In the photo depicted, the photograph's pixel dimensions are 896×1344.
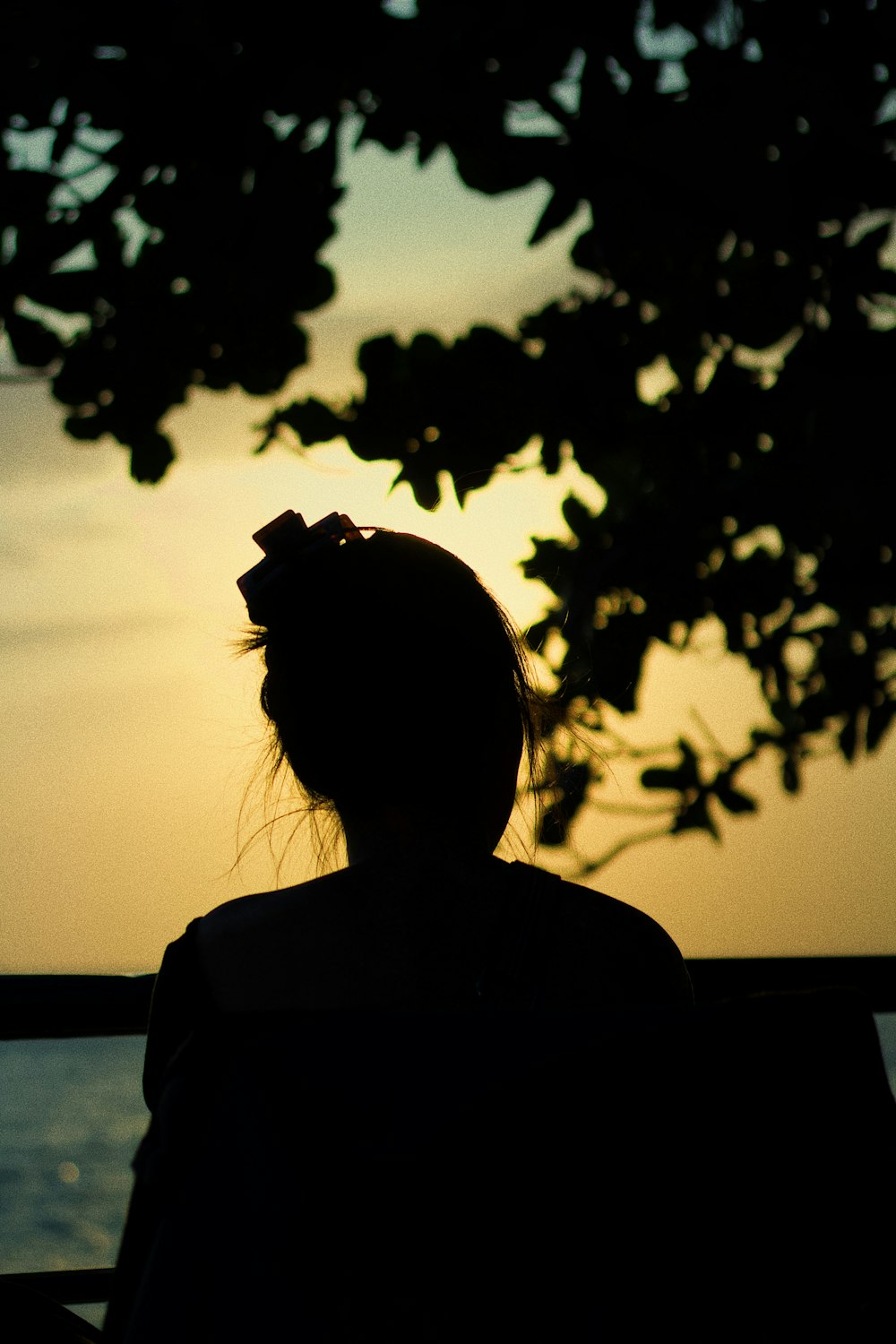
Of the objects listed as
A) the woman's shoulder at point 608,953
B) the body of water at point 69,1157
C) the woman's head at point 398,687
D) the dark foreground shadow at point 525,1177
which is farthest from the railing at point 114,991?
the body of water at point 69,1157

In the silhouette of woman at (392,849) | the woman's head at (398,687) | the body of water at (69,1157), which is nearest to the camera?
the silhouette of woman at (392,849)

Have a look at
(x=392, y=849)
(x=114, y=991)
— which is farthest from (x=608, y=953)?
(x=114, y=991)

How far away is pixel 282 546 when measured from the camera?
4.96 feet

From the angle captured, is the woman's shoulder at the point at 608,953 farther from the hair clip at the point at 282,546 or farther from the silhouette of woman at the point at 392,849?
the hair clip at the point at 282,546

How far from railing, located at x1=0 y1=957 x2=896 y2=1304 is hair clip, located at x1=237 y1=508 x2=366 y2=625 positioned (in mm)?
660

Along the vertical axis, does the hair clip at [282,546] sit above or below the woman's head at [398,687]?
above

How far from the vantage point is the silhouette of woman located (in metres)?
1.24

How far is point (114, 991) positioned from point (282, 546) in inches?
29.2

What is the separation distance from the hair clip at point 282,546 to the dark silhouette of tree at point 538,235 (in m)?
0.62

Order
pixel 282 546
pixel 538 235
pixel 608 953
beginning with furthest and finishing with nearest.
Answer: pixel 538 235, pixel 282 546, pixel 608 953

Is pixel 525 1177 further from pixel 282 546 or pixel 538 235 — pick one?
pixel 538 235

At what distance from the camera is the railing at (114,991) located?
5.83 feet

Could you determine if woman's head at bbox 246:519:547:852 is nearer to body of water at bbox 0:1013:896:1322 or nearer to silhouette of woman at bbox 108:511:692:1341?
silhouette of woman at bbox 108:511:692:1341

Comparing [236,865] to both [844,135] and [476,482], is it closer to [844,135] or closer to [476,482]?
[476,482]
